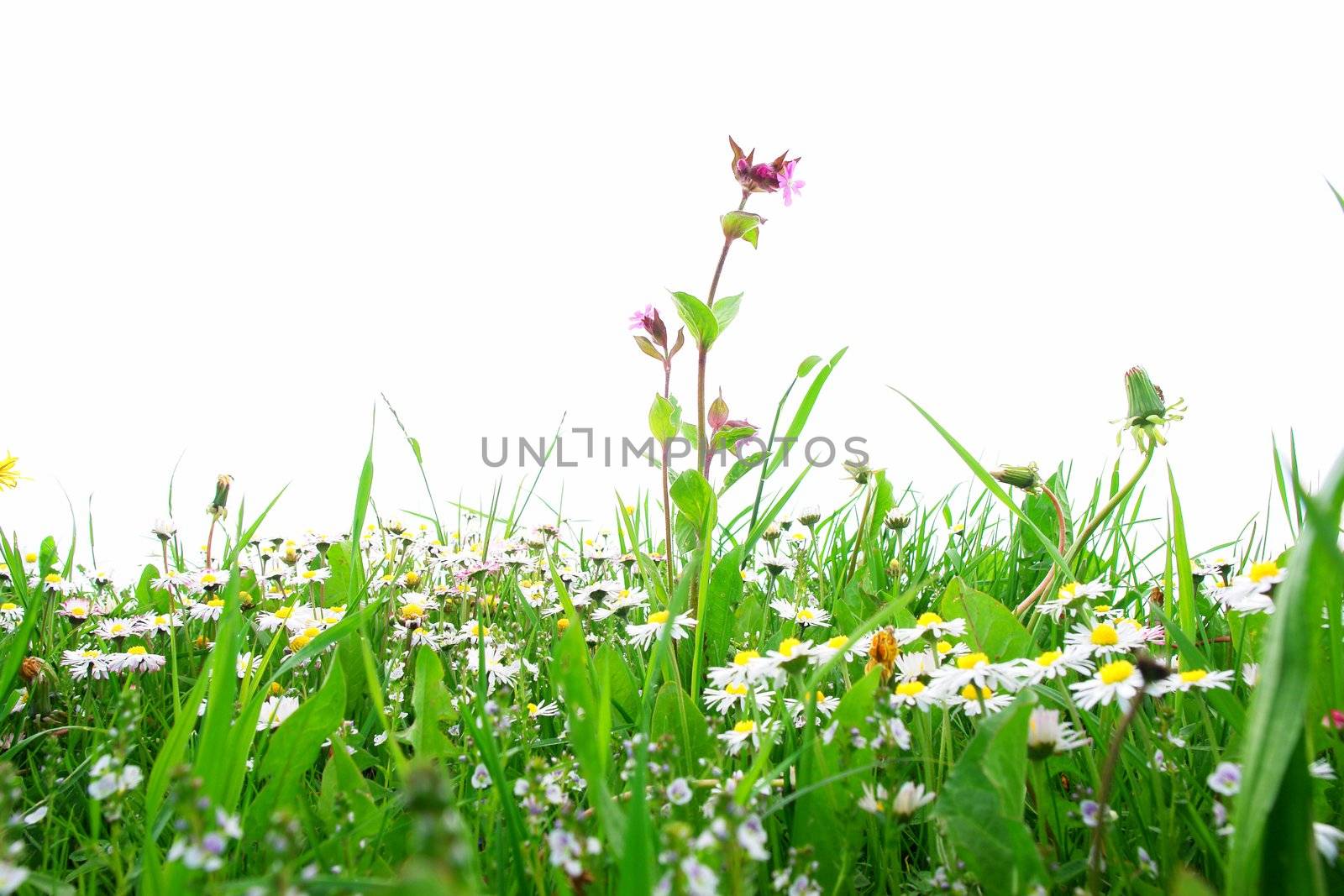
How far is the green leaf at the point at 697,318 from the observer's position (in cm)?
232

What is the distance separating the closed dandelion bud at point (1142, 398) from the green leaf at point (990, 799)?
1.26m

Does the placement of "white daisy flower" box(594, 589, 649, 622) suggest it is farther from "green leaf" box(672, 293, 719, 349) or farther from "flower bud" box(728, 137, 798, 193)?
"flower bud" box(728, 137, 798, 193)

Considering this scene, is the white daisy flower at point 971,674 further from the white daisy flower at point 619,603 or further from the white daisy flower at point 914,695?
the white daisy flower at point 619,603

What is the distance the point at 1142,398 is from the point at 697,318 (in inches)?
42.9

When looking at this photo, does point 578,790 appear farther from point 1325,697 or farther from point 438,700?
point 1325,697

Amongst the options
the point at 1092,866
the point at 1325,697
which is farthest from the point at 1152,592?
the point at 1092,866

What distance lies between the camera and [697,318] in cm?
238

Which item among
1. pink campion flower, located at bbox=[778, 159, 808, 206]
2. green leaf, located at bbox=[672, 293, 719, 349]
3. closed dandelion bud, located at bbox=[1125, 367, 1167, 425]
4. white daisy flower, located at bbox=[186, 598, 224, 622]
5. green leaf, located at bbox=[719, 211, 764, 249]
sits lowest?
white daisy flower, located at bbox=[186, 598, 224, 622]

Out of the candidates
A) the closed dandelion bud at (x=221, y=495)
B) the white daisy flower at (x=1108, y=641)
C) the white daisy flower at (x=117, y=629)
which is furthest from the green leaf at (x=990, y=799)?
the closed dandelion bud at (x=221, y=495)

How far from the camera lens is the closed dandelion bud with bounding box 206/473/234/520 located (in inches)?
121

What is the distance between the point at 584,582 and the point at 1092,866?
2410mm

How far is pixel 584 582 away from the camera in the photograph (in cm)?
328

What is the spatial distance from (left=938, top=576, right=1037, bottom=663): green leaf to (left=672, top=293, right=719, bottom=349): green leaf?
0.94 metres

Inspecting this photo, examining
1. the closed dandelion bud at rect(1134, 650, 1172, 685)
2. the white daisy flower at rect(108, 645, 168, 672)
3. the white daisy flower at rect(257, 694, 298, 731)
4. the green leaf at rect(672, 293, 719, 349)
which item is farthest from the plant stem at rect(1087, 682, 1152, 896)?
the white daisy flower at rect(108, 645, 168, 672)
